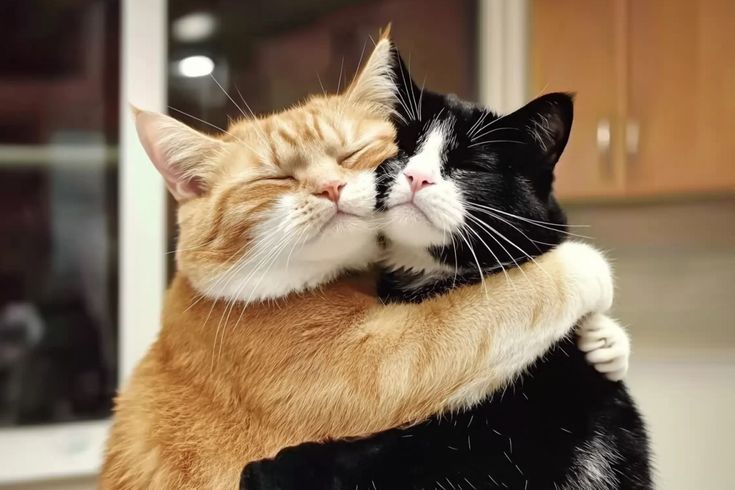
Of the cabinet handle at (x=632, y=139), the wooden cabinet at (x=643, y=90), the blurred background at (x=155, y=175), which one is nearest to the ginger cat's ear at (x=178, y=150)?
the blurred background at (x=155, y=175)

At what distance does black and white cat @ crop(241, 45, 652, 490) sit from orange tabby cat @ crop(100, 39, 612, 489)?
25 millimetres

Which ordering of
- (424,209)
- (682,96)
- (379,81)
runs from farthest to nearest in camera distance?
(682,96), (379,81), (424,209)

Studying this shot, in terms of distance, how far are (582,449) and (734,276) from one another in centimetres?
149

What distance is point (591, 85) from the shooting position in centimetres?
168

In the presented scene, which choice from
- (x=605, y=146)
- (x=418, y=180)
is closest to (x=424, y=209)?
(x=418, y=180)

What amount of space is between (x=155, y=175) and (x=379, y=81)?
1.04 metres

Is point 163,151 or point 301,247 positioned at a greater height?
point 163,151

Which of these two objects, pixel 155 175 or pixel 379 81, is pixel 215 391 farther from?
pixel 155 175

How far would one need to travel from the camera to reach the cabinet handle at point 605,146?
1644 mm

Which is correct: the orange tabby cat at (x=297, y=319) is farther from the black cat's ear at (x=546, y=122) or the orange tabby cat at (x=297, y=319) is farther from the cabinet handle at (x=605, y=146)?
the cabinet handle at (x=605, y=146)

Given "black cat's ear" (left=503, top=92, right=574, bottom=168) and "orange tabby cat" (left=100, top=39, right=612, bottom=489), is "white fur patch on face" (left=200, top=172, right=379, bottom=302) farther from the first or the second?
"black cat's ear" (left=503, top=92, right=574, bottom=168)

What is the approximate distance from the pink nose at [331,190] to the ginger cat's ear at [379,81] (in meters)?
0.12

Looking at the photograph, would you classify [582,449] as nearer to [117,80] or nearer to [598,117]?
[598,117]

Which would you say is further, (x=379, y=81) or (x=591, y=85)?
(x=591, y=85)
